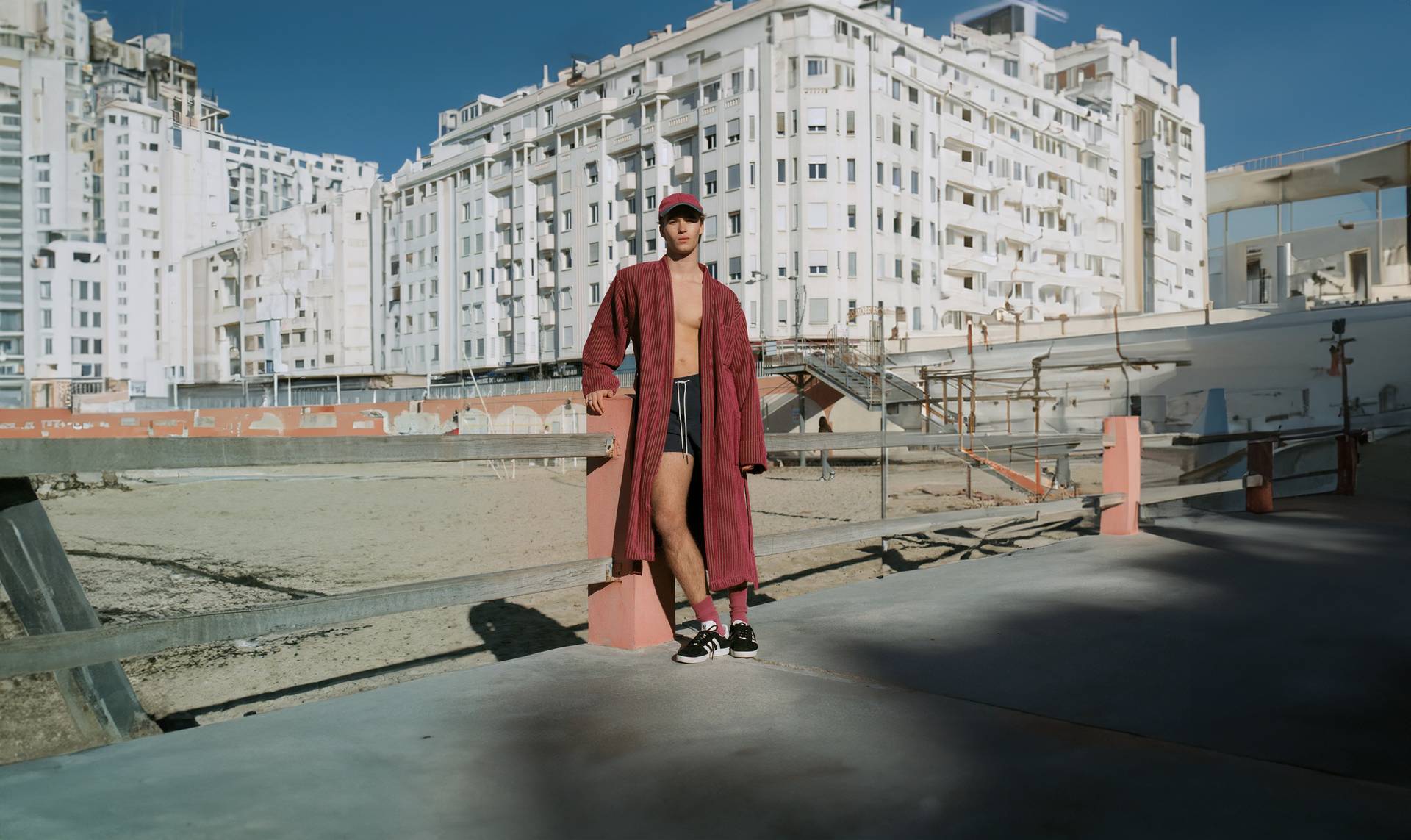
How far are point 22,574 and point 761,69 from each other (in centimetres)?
4594

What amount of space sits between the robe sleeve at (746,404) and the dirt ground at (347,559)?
2.64 feet

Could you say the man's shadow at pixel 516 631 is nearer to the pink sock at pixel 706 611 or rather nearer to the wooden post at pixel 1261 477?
the pink sock at pixel 706 611

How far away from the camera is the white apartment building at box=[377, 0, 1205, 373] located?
44250 mm

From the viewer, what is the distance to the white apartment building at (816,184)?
4425cm

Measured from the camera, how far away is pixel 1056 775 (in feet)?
6.82

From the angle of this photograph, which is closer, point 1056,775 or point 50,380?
point 1056,775

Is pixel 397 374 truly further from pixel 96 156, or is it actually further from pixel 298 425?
pixel 96 156

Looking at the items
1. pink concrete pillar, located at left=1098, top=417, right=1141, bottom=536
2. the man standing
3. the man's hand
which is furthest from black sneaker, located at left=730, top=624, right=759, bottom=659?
pink concrete pillar, located at left=1098, top=417, right=1141, bottom=536

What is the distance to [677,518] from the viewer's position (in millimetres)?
3354

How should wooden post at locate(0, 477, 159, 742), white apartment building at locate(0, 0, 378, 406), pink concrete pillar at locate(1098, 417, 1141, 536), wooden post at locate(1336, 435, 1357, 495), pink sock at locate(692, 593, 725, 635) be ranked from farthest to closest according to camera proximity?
1. white apartment building at locate(0, 0, 378, 406)
2. wooden post at locate(1336, 435, 1357, 495)
3. pink concrete pillar at locate(1098, 417, 1141, 536)
4. pink sock at locate(692, 593, 725, 635)
5. wooden post at locate(0, 477, 159, 742)

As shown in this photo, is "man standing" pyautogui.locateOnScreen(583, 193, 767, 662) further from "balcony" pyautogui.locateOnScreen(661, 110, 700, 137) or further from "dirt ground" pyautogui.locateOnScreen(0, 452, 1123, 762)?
"balcony" pyautogui.locateOnScreen(661, 110, 700, 137)

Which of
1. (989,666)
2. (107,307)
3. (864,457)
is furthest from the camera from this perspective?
(107,307)

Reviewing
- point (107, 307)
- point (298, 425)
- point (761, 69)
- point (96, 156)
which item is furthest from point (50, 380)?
point (761, 69)

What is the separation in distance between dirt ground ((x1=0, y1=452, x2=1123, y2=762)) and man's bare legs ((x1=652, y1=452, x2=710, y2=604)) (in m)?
0.58
